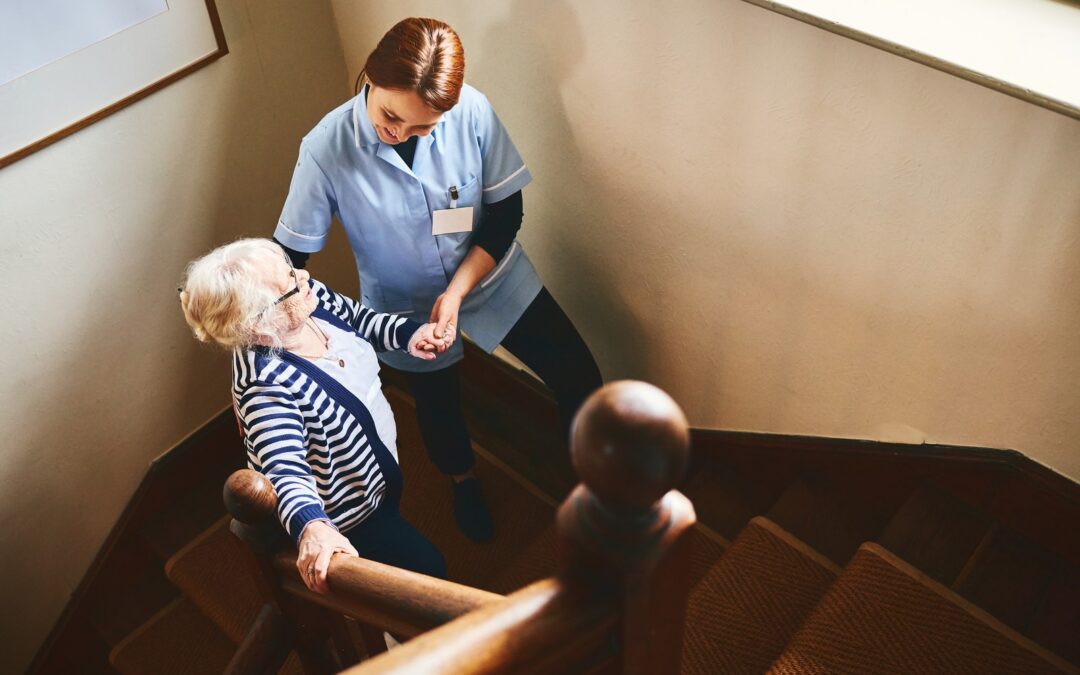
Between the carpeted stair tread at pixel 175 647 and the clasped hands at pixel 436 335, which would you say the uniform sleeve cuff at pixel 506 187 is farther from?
the carpeted stair tread at pixel 175 647

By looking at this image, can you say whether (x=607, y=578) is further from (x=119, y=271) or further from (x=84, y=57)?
(x=119, y=271)

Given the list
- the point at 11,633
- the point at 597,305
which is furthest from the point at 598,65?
the point at 11,633

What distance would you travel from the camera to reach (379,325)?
2172 millimetres

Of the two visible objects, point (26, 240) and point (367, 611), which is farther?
point (26, 240)

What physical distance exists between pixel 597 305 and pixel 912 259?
3.32 feet

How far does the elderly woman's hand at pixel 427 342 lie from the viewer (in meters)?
2.12

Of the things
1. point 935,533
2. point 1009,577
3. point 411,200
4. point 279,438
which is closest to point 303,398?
point 279,438

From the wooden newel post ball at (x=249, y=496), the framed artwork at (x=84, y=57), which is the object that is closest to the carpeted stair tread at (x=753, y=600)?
the wooden newel post ball at (x=249, y=496)

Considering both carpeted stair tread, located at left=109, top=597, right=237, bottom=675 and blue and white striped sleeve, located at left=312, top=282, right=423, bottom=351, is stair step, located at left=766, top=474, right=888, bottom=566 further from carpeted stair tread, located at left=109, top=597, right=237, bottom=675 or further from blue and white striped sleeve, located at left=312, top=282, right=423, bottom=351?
carpeted stair tread, located at left=109, top=597, right=237, bottom=675

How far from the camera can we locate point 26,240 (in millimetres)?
2320

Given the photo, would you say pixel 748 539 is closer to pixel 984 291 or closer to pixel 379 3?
pixel 984 291

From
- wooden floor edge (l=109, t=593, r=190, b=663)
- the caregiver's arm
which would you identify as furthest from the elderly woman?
wooden floor edge (l=109, t=593, r=190, b=663)

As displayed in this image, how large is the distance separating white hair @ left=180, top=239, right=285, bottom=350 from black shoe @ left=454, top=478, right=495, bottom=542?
3.79 ft

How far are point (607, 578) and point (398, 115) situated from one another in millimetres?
1325
